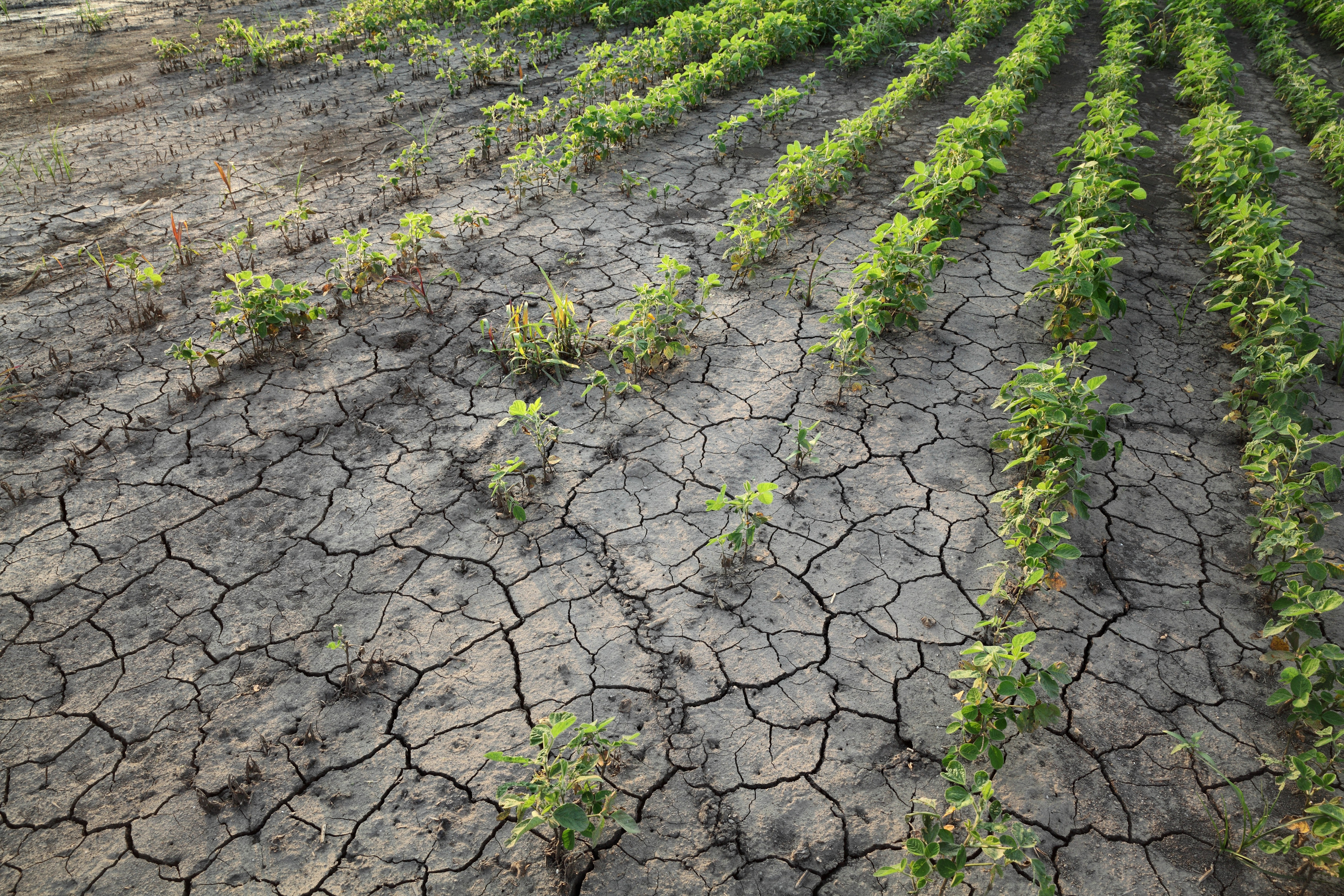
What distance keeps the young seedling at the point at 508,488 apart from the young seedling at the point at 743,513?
0.82 meters

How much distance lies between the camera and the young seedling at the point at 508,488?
3.07 meters

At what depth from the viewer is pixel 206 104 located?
774 centimetres

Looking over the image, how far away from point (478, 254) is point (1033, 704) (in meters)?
4.36

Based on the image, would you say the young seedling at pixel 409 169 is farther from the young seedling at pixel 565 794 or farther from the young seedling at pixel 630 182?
the young seedling at pixel 565 794

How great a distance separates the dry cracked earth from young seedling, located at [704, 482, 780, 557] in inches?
3.8

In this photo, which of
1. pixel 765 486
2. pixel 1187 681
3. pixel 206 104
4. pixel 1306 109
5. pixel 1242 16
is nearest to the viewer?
pixel 1187 681

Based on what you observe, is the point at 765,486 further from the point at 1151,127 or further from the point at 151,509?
the point at 1151,127

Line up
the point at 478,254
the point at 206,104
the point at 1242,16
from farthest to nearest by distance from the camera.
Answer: the point at 1242,16, the point at 206,104, the point at 478,254

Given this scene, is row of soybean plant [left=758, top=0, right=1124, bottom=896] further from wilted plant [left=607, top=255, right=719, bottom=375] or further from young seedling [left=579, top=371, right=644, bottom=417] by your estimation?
young seedling [left=579, top=371, right=644, bottom=417]

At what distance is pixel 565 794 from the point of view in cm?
210

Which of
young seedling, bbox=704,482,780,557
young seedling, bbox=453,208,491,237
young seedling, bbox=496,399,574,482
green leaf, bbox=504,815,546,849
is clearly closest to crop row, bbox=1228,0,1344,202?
young seedling, bbox=704,482,780,557

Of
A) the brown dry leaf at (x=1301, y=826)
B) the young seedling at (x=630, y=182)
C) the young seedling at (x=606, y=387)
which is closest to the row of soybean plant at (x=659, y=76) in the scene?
the young seedling at (x=630, y=182)

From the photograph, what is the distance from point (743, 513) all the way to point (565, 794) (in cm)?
128

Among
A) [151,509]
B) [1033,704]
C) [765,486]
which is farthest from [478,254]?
[1033,704]
